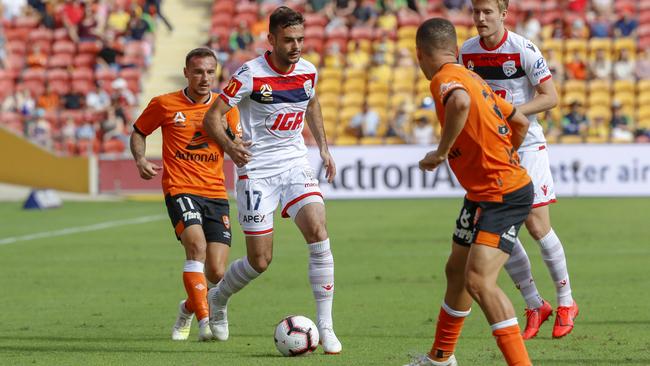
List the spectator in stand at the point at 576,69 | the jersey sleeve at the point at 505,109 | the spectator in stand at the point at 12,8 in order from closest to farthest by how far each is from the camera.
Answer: the jersey sleeve at the point at 505,109 < the spectator in stand at the point at 576,69 < the spectator in stand at the point at 12,8

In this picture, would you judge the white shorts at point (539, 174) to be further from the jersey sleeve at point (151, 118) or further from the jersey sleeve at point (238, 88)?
the jersey sleeve at point (151, 118)

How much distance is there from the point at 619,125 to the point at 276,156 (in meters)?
19.9

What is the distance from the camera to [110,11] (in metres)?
35.3

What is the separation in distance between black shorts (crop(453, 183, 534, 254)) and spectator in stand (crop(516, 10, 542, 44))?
23.9 m

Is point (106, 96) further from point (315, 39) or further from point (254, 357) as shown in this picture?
point (254, 357)

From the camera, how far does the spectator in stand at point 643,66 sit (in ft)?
96.8

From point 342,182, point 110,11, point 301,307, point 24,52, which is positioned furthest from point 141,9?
point 301,307

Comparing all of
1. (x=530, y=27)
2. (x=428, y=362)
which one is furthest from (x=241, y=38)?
(x=428, y=362)

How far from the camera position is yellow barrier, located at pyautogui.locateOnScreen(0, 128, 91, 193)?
93.9 ft

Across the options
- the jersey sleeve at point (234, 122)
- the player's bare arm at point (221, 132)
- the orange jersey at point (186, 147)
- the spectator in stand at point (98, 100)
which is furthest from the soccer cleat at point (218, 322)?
the spectator in stand at point (98, 100)

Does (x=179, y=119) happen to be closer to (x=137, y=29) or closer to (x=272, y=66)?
(x=272, y=66)

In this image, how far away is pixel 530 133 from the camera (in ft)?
30.7

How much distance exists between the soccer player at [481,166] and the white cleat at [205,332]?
8.38 ft

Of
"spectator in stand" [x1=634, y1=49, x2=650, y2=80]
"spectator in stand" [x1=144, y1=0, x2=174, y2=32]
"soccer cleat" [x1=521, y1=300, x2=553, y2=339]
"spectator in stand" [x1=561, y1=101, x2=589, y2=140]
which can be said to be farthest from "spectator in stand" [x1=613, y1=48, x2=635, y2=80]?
"soccer cleat" [x1=521, y1=300, x2=553, y2=339]
